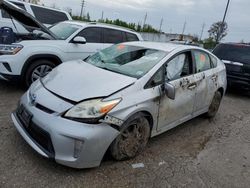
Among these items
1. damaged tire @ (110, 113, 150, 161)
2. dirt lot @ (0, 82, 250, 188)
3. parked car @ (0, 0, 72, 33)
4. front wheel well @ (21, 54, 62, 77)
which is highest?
parked car @ (0, 0, 72, 33)

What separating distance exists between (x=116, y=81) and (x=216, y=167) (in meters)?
1.86

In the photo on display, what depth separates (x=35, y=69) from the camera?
18.6 feet

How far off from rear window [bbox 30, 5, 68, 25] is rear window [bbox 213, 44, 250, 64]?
5.55 m

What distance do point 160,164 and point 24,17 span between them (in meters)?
4.69

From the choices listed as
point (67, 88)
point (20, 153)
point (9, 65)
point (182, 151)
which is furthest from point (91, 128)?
point (9, 65)

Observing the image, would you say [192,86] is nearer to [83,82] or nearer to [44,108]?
[83,82]

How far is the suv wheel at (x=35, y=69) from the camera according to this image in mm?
5577

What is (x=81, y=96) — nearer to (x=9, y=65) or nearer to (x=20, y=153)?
(x=20, y=153)

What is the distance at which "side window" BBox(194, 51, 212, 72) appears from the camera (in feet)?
15.7

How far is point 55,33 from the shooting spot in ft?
21.2

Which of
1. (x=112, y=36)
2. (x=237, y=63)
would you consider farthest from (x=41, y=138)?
(x=237, y=63)

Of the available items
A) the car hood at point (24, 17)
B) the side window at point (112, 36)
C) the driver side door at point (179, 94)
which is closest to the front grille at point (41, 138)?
the driver side door at point (179, 94)

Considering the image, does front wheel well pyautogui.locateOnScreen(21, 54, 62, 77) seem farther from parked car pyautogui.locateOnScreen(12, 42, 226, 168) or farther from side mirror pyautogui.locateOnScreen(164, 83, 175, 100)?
side mirror pyautogui.locateOnScreen(164, 83, 175, 100)

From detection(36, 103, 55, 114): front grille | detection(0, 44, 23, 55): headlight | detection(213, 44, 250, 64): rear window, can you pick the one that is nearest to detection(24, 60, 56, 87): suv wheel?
detection(0, 44, 23, 55): headlight
